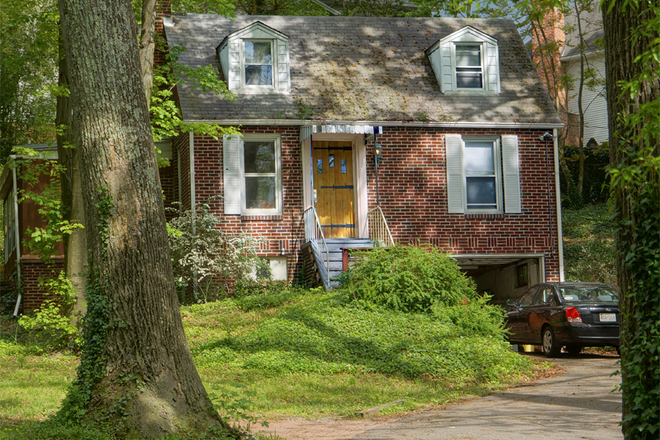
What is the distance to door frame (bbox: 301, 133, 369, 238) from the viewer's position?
19297mm

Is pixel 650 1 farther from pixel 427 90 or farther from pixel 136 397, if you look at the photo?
pixel 427 90

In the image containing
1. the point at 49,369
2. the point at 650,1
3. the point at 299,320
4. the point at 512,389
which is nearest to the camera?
the point at 650,1

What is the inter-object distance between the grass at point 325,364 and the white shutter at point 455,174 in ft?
19.4

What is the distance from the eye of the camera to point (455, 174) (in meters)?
20.0

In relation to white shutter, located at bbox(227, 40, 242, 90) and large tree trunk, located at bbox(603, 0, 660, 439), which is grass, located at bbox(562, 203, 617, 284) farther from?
large tree trunk, located at bbox(603, 0, 660, 439)

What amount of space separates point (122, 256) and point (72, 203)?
6.92 metres

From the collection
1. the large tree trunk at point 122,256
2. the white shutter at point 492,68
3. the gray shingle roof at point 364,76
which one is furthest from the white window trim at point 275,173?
the large tree trunk at point 122,256

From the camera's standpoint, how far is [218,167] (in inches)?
748

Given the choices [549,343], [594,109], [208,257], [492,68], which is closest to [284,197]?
[208,257]

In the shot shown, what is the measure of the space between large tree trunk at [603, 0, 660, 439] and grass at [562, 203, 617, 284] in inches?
624

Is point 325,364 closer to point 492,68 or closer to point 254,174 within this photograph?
point 254,174

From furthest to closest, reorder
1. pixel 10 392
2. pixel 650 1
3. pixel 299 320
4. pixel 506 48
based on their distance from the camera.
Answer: pixel 506 48 < pixel 299 320 < pixel 10 392 < pixel 650 1

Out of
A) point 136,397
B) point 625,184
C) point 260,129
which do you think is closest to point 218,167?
point 260,129

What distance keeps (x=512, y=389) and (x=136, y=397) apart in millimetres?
6128
